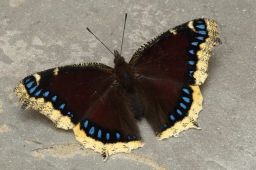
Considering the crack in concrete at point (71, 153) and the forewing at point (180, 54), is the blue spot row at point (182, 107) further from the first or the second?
the crack in concrete at point (71, 153)

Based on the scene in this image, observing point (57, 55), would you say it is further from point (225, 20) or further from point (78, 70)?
point (225, 20)

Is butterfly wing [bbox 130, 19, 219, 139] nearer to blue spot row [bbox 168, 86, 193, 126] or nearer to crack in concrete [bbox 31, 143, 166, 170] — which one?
blue spot row [bbox 168, 86, 193, 126]

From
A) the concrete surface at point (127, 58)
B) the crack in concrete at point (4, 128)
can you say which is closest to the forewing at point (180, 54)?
the concrete surface at point (127, 58)

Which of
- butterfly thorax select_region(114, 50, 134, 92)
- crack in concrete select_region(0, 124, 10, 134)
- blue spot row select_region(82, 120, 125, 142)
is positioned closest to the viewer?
blue spot row select_region(82, 120, 125, 142)

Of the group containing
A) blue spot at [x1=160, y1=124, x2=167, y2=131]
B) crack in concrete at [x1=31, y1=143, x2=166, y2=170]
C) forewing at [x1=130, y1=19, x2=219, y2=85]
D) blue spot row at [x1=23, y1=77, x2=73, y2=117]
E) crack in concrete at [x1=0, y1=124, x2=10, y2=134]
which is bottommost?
crack in concrete at [x1=0, y1=124, x2=10, y2=134]

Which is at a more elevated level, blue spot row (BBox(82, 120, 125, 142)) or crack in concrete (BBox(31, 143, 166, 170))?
blue spot row (BBox(82, 120, 125, 142))

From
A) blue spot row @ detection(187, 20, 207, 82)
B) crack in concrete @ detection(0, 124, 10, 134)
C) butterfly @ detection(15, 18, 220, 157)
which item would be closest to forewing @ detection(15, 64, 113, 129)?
butterfly @ detection(15, 18, 220, 157)

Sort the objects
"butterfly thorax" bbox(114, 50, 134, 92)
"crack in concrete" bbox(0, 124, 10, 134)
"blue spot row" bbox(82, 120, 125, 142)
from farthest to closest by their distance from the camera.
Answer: "crack in concrete" bbox(0, 124, 10, 134)
"butterfly thorax" bbox(114, 50, 134, 92)
"blue spot row" bbox(82, 120, 125, 142)

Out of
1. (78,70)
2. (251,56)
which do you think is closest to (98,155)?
(78,70)

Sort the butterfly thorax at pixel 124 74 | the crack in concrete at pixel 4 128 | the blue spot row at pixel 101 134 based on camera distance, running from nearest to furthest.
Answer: the blue spot row at pixel 101 134 → the butterfly thorax at pixel 124 74 → the crack in concrete at pixel 4 128
